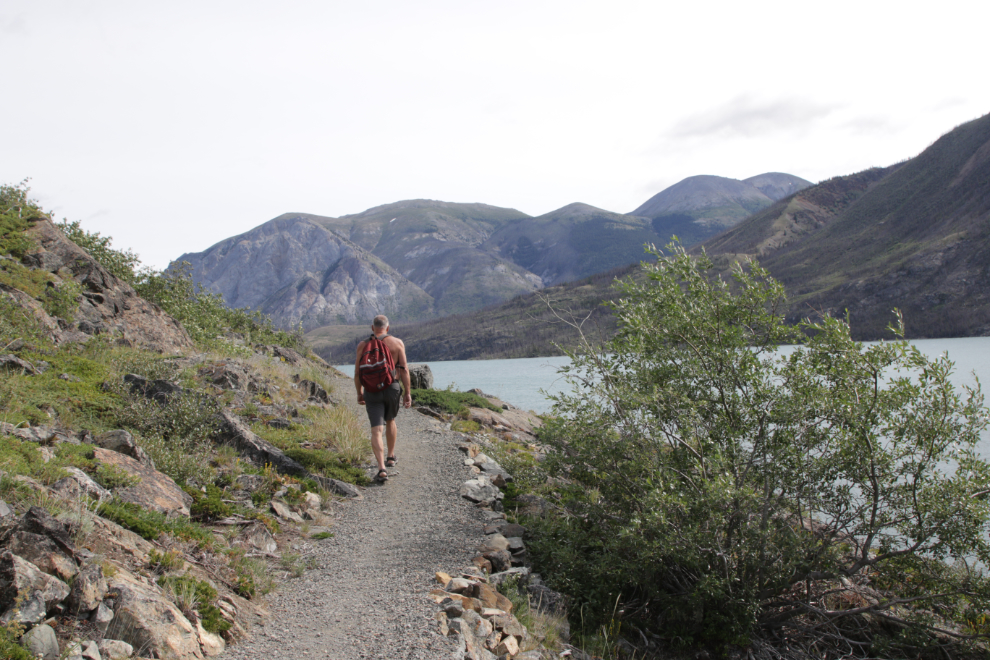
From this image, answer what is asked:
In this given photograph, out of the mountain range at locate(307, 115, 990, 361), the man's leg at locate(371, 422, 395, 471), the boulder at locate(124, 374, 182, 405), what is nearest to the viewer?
the boulder at locate(124, 374, 182, 405)

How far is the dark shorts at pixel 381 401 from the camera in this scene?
27.8 feet


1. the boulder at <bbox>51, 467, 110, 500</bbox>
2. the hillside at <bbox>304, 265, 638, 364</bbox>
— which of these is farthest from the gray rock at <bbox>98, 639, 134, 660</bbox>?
the hillside at <bbox>304, 265, 638, 364</bbox>

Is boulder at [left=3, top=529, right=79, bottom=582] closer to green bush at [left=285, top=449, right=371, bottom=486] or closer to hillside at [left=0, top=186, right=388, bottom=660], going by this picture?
hillside at [left=0, top=186, right=388, bottom=660]

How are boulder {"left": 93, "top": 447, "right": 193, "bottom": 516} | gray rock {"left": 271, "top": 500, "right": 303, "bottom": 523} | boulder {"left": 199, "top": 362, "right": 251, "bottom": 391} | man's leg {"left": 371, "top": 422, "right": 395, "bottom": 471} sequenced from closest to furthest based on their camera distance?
boulder {"left": 93, "top": 447, "right": 193, "bottom": 516}, gray rock {"left": 271, "top": 500, "right": 303, "bottom": 523}, man's leg {"left": 371, "top": 422, "right": 395, "bottom": 471}, boulder {"left": 199, "top": 362, "right": 251, "bottom": 391}

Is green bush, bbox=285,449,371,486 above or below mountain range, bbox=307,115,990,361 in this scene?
below

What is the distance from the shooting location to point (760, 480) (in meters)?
6.25

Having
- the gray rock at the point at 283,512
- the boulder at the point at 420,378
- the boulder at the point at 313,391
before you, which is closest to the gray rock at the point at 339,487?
the gray rock at the point at 283,512

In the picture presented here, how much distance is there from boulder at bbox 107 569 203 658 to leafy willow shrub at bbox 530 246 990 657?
152 inches

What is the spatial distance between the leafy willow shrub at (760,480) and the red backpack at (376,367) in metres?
2.71

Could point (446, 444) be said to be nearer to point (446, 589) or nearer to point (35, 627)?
Answer: point (446, 589)

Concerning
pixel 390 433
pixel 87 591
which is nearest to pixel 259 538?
pixel 87 591

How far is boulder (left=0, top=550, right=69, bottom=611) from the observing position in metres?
3.24

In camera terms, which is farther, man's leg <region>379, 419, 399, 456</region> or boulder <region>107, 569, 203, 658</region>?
man's leg <region>379, 419, 399, 456</region>

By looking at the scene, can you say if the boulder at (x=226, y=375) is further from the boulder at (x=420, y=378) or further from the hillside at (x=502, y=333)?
the hillside at (x=502, y=333)
